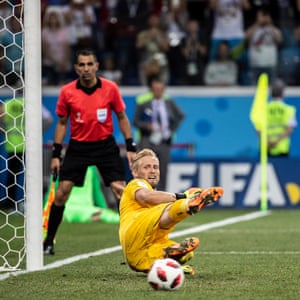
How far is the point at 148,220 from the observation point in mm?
7688

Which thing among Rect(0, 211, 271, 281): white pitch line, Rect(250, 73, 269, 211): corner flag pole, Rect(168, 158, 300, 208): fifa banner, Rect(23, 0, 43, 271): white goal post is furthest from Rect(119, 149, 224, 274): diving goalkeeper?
Rect(168, 158, 300, 208): fifa banner

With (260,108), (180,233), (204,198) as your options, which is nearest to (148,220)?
(204,198)

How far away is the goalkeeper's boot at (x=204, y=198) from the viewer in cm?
696

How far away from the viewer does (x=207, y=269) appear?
837 cm

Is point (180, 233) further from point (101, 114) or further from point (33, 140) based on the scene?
point (33, 140)

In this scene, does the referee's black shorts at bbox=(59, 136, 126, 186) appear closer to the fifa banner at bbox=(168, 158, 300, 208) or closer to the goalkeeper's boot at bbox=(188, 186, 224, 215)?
the goalkeeper's boot at bbox=(188, 186, 224, 215)

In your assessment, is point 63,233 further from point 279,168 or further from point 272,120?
point 272,120

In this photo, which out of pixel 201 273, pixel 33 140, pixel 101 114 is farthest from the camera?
pixel 101 114

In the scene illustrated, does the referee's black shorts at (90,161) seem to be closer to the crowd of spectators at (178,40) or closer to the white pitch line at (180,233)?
the white pitch line at (180,233)

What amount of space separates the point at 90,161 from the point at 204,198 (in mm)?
3581

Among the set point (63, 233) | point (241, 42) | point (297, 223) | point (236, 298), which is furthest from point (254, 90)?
point (236, 298)

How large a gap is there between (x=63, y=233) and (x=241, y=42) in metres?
8.24

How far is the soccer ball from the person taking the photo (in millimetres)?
6840

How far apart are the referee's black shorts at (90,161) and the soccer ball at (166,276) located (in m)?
3.61
